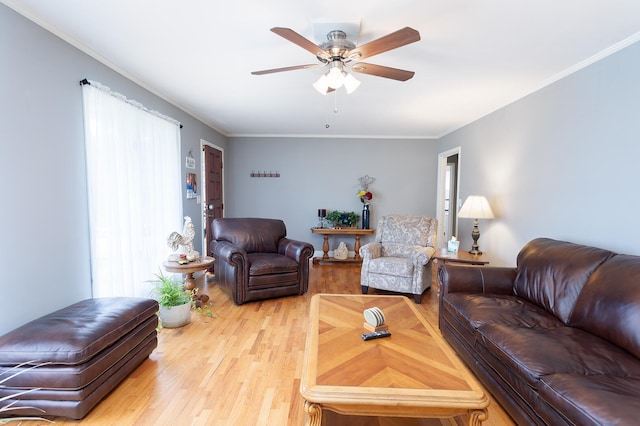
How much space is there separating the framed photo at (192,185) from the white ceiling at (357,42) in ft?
3.28

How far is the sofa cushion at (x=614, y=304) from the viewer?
60.2 inches

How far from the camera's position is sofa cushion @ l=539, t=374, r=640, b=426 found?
3.49ft

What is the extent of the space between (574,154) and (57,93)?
410cm

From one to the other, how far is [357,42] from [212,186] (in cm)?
359

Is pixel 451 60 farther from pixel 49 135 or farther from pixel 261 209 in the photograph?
pixel 261 209

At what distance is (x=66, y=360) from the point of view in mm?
1505

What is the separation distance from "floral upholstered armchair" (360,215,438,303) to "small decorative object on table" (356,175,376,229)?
1410mm

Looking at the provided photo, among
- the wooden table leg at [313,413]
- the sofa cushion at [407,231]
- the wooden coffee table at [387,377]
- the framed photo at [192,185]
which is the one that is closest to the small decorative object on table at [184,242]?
the framed photo at [192,185]

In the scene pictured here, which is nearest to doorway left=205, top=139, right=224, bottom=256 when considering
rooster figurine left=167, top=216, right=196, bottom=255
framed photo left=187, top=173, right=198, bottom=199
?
framed photo left=187, top=173, right=198, bottom=199

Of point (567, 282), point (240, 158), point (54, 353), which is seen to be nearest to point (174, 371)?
point (54, 353)

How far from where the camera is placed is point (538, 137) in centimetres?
291

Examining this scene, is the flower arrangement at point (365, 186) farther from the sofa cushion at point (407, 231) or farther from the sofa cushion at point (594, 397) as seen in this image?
the sofa cushion at point (594, 397)

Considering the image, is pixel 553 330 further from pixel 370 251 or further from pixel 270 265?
pixel 270 265

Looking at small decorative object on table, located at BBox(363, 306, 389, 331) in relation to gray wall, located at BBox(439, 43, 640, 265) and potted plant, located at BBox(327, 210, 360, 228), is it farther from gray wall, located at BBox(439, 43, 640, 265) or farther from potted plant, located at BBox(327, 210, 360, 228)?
potted plant, located at BBox(327, 210, 360, 228)
